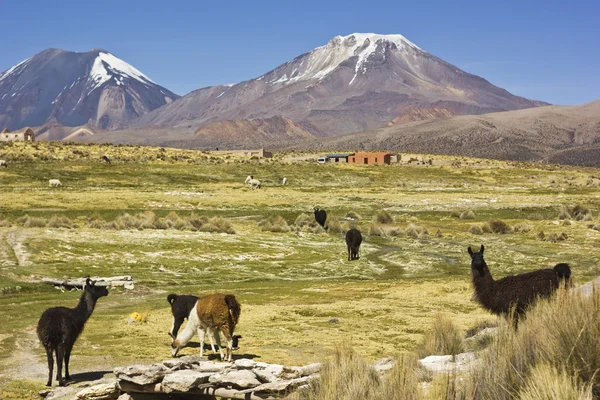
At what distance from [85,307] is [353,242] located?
22668mm

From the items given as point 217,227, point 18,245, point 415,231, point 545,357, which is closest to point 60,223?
point 217,227

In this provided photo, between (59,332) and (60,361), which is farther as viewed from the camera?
(59,332)

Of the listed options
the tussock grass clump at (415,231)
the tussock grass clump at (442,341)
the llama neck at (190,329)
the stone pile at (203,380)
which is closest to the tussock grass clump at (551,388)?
the stone pile at (203,380)

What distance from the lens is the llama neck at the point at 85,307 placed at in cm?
1435

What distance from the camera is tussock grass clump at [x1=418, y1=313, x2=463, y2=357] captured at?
12.5 meters

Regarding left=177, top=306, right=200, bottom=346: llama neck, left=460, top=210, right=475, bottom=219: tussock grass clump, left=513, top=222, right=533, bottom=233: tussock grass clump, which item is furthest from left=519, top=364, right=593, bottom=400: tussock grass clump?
left=460, top=210, right=475, bottom=219: tussock grass clump

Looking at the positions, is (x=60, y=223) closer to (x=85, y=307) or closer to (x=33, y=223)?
(x=33, y=223)

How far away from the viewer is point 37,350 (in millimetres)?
16562

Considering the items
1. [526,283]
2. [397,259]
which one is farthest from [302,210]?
[526,283]

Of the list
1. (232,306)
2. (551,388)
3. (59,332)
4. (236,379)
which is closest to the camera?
(551,388)

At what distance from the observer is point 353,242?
3603 cm

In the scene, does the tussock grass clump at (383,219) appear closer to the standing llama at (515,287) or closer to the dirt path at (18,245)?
the dirt path at (18,245)

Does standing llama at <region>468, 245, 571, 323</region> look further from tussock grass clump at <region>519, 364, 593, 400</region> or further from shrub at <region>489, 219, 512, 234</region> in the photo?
shrub at <region>489, 219, 512, 234</region>

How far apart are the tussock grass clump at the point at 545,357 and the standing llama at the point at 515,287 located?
4.67 meters
